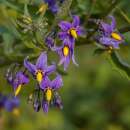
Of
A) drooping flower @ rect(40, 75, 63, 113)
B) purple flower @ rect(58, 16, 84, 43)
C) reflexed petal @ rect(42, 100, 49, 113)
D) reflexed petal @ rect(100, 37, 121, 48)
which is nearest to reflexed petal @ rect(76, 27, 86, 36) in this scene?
purple flower @ rect(58, 16, 84, 43)

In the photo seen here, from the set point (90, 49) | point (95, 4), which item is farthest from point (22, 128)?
point (95, 4)

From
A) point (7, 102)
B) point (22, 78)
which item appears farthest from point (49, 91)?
point (7, 102)

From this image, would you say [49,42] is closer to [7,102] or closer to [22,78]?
[22,78]

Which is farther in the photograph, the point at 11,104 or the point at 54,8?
the point at 11,104

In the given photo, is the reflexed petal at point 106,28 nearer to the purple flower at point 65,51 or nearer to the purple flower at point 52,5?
the purple flower at point 65,51

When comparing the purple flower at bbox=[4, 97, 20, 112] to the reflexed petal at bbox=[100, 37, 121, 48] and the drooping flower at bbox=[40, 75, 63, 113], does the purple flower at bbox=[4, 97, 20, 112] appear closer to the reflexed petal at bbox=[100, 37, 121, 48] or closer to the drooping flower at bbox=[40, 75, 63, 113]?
the drooping flower at bbox=[40, 75, 63, 113]

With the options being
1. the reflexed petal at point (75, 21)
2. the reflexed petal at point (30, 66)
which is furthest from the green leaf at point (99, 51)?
the reflexed petal at point (30, 66)

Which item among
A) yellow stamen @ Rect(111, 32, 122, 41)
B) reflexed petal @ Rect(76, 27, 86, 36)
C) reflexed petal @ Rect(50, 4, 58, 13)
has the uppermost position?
reflexed petal @ Rect(50, 4, 58, 13)
